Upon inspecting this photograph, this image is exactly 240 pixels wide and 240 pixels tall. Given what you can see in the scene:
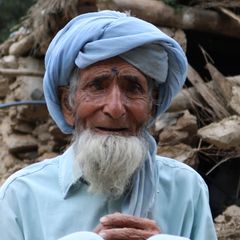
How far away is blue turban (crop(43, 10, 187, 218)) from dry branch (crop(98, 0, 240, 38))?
9.89 ft

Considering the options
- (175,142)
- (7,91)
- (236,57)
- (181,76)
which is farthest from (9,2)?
(181,76)

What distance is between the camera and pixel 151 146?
7.64ft

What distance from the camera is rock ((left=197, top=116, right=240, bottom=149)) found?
15.1ft

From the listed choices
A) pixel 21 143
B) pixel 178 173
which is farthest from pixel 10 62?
pixel 178 173

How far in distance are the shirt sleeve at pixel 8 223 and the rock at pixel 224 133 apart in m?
2.63

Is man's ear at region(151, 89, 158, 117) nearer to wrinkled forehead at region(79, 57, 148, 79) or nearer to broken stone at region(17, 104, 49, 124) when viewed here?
wrinkled forehead at region(79, 57, 148, 79)

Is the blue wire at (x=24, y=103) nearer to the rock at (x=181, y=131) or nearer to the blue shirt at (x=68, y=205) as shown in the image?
the rock at (x=181, y=131)

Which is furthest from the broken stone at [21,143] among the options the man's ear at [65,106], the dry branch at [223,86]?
the man's ear at [65,106]

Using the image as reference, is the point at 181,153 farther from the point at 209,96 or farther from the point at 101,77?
the point at 101,77

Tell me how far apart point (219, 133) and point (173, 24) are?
1.28 meters

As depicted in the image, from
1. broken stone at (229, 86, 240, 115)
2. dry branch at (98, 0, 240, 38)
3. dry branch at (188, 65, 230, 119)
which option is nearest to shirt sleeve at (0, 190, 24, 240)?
broken stone at (229, 86, 240, 115)

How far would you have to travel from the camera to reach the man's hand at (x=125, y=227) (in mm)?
2021

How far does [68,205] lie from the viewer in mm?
2229

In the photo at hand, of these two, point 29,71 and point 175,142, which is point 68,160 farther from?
point 29,71
